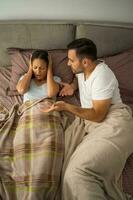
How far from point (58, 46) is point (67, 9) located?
35 cm

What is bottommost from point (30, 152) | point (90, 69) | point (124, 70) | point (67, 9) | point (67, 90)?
point (30, 152)

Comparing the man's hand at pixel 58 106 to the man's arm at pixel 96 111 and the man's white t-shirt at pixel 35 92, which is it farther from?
the man's white t-shirt at pixel 35 92

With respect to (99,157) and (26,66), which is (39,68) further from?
(99,157)

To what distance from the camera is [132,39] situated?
2.33 metres

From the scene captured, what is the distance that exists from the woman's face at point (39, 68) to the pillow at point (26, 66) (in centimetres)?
13

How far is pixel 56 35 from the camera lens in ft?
7.50

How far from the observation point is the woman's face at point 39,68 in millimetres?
1990

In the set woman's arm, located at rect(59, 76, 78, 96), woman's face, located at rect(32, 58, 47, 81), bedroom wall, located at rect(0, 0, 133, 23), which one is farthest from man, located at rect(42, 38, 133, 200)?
bedroom wall, located at rect(0, 0, 133, 23)

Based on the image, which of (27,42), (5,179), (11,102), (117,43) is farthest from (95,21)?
(5,179)

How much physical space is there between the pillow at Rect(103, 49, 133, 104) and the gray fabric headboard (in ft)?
0.35

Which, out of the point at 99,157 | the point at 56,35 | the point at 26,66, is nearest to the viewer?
the point at 99,157

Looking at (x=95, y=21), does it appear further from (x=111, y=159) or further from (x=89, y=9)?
(x=111, y=159)

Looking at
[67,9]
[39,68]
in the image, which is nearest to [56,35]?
[67,9]

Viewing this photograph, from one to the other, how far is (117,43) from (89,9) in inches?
15.2
